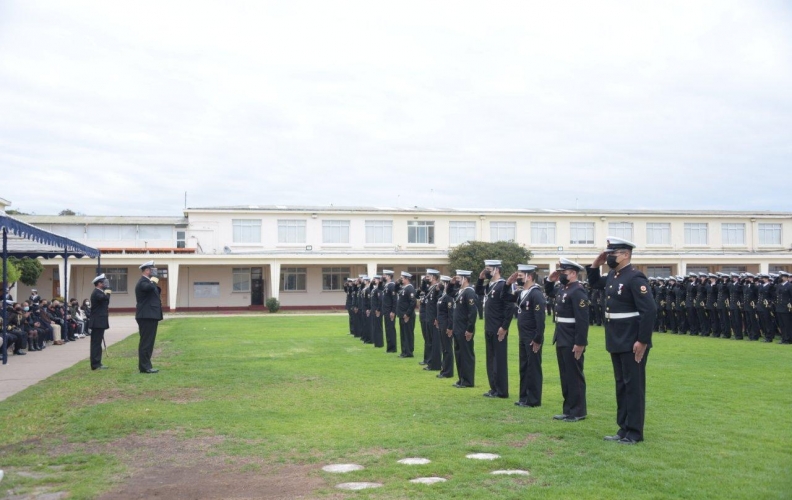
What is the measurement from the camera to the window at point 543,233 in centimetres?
5347

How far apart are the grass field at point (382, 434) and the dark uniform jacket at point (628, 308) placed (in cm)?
111

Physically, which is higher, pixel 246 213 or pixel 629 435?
pixel 246 213

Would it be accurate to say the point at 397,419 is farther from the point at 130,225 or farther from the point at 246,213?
the point at 130,225

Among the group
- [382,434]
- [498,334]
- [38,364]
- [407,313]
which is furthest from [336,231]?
[382,434]

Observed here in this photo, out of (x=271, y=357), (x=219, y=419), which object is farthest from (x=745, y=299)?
(x=219, y=419)

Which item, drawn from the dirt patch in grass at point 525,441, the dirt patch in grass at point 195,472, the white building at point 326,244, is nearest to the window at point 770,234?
the white building at point 326,244

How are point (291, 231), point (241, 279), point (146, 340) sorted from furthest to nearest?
point (241, 279) < point (291, 231) < point (146, 340)

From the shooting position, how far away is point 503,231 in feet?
174

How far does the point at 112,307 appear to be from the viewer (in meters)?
49.1

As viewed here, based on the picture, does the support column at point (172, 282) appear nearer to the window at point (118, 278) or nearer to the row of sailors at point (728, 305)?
the window at point (118, 278)

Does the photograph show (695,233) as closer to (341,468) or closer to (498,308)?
(498,308)

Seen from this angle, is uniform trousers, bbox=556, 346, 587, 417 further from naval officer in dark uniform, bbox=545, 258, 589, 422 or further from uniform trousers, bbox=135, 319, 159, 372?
uniform trousers, bbox=135, 319, 159, 372

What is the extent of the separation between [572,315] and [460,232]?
142 feet

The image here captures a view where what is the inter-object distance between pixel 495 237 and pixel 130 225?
2652 centimetres
